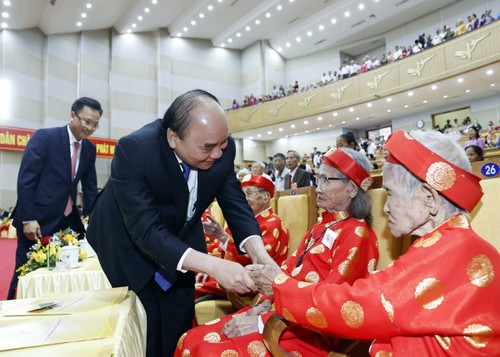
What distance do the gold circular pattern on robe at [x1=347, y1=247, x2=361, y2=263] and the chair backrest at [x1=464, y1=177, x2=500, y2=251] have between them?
1.48 ft

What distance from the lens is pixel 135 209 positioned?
1372 mm

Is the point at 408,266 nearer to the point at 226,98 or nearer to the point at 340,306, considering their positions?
the point at 340,306

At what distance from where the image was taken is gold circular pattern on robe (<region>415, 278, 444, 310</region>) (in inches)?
32.6

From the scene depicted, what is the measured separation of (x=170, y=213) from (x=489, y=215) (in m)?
1.25

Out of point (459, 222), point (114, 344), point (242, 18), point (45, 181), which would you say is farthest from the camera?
point (242, 18)

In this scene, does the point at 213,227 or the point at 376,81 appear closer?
the point at 213,227

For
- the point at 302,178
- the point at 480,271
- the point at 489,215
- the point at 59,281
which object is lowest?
the point at 59,281

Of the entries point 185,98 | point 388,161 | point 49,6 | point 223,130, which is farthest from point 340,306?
point 49,6

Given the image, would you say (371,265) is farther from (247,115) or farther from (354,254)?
(247,115)

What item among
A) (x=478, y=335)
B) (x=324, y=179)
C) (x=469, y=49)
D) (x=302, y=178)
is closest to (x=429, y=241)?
(x=478, y=335)

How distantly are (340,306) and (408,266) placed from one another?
0.65 feet

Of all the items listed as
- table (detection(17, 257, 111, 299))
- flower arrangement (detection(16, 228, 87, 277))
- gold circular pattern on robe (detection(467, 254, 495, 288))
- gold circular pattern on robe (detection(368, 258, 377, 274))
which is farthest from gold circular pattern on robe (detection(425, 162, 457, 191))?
flower arrangement (detection(16, 228, 87, 277))

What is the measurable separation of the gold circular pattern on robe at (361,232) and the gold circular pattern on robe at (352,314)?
2.32 feet

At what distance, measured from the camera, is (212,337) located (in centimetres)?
157
